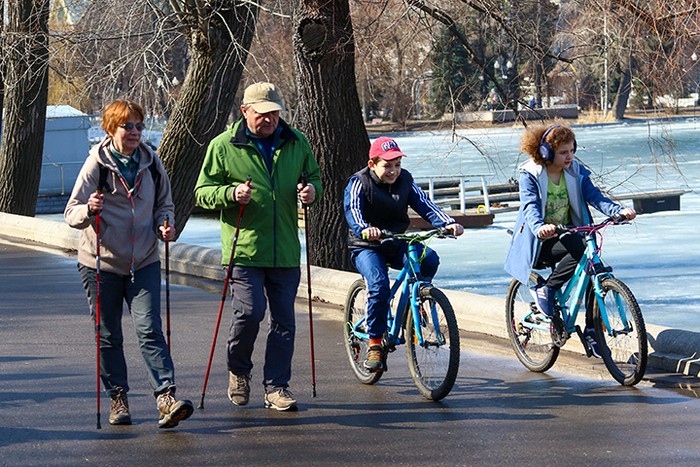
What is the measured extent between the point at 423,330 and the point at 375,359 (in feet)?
1.25

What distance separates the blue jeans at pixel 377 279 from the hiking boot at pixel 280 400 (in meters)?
0.76

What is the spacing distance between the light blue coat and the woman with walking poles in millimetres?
2377

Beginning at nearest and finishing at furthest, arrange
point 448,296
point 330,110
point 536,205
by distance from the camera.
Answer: point 536,205 → point 448,296 → point 330,110

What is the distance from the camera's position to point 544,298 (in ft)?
27.3

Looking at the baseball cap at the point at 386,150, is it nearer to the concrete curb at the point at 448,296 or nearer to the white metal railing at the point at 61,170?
the concrete curb at the point at 448,296

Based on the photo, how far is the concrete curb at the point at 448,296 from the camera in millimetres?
8172

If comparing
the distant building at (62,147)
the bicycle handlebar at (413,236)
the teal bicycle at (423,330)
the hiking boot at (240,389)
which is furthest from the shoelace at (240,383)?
the distant building at (62,147)

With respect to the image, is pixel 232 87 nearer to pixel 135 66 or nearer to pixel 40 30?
pixel 135 66

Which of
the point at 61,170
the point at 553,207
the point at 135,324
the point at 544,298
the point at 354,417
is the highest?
the point at 553,207

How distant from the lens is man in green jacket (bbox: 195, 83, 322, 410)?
714 centimetres

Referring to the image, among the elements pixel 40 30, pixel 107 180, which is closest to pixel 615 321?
pixel 107 180

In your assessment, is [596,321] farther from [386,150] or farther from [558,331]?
[386,150]

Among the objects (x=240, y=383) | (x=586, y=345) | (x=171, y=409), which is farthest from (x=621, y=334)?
(x=171, y=409)

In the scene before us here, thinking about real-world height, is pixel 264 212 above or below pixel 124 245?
above
